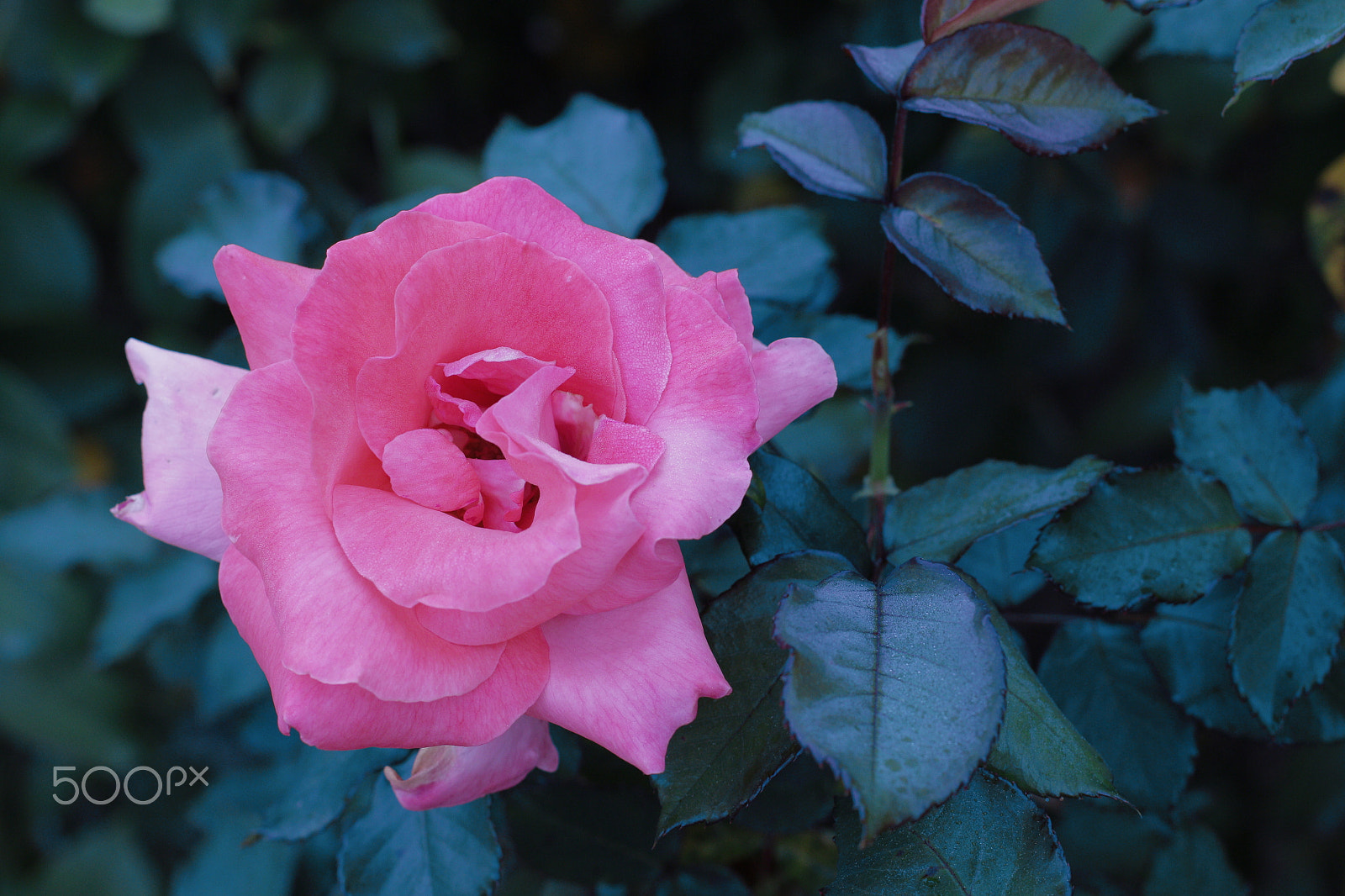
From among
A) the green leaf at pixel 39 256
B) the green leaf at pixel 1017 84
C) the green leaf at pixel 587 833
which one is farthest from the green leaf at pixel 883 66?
the green leaf at pixel 39 256

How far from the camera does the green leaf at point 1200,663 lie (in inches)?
21.3

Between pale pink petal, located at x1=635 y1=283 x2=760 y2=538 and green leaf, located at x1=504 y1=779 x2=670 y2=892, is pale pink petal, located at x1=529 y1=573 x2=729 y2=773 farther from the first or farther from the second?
green leaf, located at x1=504 y1=779 x2=670 y2=892

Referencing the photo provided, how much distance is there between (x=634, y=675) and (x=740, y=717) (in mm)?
67

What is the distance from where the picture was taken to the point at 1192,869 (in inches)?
25.8

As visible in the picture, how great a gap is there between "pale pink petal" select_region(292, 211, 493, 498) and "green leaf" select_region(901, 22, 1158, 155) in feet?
0.82

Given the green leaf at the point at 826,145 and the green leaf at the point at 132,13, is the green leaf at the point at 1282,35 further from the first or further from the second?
the green leaf at the point at 132,13

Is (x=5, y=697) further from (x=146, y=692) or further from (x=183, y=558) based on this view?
(x=183, y=558)

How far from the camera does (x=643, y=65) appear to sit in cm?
156

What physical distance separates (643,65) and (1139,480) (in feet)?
4.22

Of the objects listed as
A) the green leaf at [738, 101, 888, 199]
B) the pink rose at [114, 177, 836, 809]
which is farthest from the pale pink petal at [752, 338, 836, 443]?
the green leaf at [738, 101, 888, 199]

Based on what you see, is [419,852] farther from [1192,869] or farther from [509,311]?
[1192,869]

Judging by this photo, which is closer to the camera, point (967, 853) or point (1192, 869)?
point (967, 853)

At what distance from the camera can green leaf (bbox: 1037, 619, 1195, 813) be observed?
55 centimetres

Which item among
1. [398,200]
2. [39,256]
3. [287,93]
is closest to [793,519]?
[398,200]
